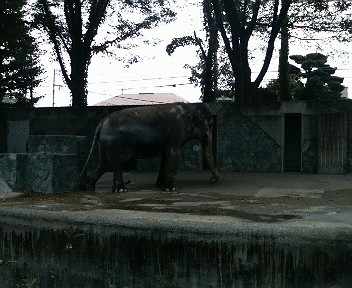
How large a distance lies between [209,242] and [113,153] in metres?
4.58

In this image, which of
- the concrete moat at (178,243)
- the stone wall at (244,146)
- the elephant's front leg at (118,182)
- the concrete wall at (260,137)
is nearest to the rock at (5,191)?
the concrete moat at (178,243)

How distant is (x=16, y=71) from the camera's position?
1888cm

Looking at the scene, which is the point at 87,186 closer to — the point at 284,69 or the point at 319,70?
the point at 284,69

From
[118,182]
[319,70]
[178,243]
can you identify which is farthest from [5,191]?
[319,70]

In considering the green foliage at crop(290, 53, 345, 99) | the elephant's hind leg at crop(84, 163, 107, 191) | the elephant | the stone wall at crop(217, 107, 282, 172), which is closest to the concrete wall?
the stone wall at crop(217, 107, 282, 172)

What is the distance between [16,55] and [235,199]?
9.76m

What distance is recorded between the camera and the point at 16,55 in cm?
1568

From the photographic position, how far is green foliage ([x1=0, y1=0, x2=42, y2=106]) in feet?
51.0

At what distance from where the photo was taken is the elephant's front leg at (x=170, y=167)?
9.70 m

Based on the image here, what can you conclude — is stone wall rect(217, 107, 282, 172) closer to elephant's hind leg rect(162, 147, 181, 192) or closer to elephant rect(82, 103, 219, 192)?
elephant rect(82, 103, 219, 192)

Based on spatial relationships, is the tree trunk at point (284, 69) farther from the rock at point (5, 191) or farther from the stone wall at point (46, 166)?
the rock at point (5, 191)

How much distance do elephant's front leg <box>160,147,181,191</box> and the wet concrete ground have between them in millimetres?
200

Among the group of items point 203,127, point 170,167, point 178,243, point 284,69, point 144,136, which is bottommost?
point 178,243

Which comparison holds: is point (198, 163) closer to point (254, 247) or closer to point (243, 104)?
point (243, 104)
